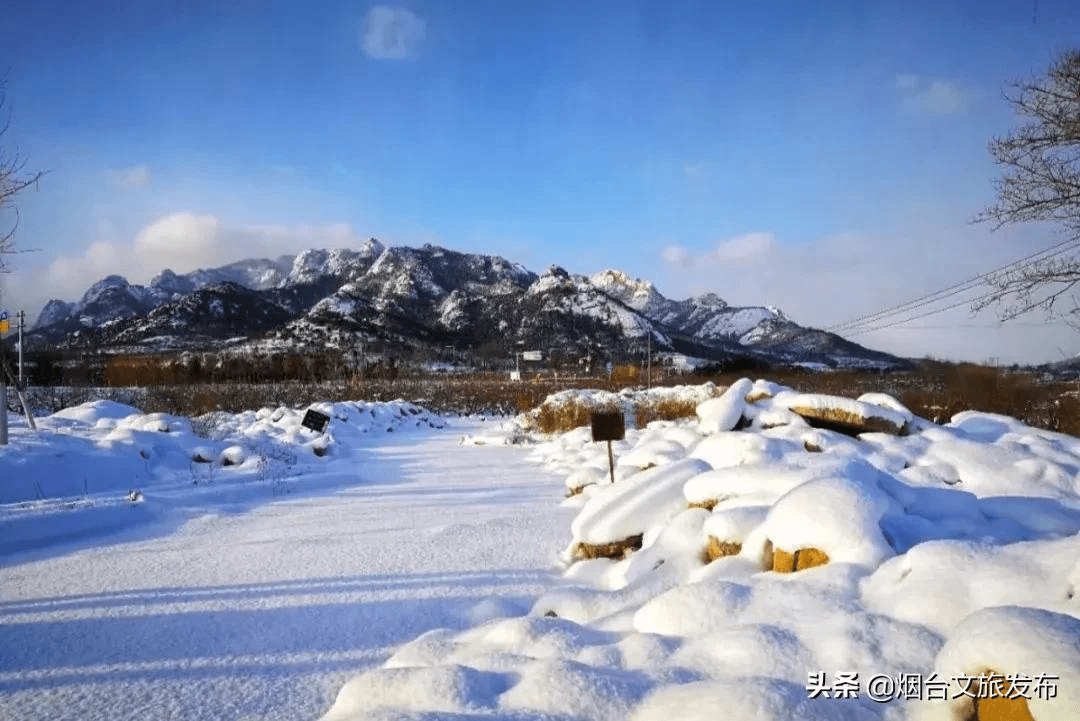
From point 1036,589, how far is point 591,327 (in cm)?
10348

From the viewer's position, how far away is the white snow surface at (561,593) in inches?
82.9

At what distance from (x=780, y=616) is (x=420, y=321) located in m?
120

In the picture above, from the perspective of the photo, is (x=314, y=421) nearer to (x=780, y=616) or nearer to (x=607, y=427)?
(x=607, y=427)

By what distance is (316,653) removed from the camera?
3.26 meters

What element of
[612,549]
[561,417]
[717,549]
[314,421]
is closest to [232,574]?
[612,549]

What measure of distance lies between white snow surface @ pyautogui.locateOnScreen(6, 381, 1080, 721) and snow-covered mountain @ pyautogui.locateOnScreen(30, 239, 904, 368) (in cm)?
7252

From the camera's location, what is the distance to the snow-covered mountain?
9556cm

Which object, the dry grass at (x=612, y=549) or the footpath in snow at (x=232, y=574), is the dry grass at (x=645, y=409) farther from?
the dry grass at (x=612, y=549)

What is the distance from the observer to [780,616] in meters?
2.57

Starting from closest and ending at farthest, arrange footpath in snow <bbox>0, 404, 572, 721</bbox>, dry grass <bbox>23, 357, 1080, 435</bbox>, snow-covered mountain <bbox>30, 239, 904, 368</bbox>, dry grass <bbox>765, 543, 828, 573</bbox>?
footpath in snow <bbox>0, 404, 572, 721</bbox>
dry grass <bbox>765, 543, 828, 573</bbox>
dry grass <bbox>23, 357, 1080, 435</bbox>
snow-covered mountain <bbox>30, 239, 904, 368</bbox>

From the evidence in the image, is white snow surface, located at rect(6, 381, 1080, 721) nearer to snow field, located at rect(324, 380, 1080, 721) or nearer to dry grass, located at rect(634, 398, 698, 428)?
snow field, located at rect(324, 380, 1080, 721)

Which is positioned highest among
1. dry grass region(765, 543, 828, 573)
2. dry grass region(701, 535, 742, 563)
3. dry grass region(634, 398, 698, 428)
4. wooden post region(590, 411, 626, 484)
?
wooden post region(590, 411, 626, 484)

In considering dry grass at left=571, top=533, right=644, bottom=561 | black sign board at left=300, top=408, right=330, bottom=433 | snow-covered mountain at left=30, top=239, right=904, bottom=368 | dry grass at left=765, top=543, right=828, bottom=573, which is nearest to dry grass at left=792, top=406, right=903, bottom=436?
dry grass at left=571, top=533, right=644, bottom=561

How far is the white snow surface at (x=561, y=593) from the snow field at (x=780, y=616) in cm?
1
